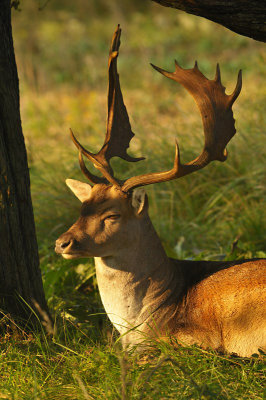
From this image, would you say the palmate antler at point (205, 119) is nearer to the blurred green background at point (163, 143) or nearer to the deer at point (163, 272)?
the deer at point (163, 272)

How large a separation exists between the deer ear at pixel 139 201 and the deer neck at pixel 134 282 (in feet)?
0.36

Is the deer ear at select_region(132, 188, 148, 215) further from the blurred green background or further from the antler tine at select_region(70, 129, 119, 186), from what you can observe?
the blurred green background

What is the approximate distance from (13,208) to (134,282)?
837mm

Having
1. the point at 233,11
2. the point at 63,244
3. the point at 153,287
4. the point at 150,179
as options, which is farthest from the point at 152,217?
the point at 233,11

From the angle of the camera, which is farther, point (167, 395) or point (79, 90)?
point (79, 90)

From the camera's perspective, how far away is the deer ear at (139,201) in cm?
320

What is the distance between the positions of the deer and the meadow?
14cm

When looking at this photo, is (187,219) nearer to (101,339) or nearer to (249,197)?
(249,197)

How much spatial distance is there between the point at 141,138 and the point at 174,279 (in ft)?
11.1

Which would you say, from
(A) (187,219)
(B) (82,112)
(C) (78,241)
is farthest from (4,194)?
(B) (82,112)

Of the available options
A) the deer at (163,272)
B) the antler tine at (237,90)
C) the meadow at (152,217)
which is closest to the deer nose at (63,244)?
the deer at (163,272)

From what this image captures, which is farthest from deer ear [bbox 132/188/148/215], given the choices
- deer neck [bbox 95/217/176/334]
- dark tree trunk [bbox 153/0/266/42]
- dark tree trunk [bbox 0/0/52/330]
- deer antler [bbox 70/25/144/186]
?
dark tree trunk [bbox 153/0/266/42]

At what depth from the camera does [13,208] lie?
3314 millimetres

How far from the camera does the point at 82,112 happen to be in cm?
1145
